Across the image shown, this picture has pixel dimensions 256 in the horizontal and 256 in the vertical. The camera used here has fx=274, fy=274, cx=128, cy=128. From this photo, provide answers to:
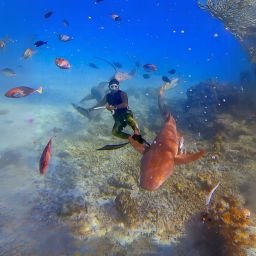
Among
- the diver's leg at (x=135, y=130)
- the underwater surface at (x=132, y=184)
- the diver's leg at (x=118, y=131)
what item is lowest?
the underwater surface at (x=132, y=184)

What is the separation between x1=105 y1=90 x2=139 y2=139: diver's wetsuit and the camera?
4.36m

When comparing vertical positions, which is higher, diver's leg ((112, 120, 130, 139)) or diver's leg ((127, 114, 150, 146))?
diver's leg ((127, 114, 150, 146))

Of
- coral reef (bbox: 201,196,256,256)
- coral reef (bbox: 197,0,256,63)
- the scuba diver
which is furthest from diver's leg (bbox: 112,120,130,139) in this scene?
coral reef (bbox: 197,0,256,63)

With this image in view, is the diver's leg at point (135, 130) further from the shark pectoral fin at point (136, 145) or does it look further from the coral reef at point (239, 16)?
the coral reef at point (239, 16)

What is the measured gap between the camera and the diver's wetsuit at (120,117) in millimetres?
4363

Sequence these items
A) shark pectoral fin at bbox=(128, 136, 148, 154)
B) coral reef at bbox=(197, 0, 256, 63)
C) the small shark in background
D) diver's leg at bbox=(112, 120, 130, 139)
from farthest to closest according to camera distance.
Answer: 1. coral reef at bbox=(197, 0, 256, 63)
2. diver's leg at bbox=(112, 120, 130, 139)
3. shark pectoral fin at bbox=(128, 136, 148, 154)
4. the small shark in background

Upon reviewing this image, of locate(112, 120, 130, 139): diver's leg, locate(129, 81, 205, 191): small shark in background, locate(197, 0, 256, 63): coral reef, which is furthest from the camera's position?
locate(197, 0, 256, 63): coral reef

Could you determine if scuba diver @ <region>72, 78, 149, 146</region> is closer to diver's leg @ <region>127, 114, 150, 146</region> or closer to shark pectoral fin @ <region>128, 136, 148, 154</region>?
diver's leg @ <region>127, 114, 150, 146</region>

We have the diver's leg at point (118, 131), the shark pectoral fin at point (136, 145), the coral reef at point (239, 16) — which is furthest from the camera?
the coral reef at point (239, 16)

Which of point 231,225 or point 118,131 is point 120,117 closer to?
point 118,131

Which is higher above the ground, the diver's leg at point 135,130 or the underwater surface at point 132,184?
the diver's leg at point 135,130

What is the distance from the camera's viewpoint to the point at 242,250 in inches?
169

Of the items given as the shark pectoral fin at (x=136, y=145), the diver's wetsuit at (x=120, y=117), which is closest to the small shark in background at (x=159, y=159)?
the shark pectoral fin at (x=136, y=145)

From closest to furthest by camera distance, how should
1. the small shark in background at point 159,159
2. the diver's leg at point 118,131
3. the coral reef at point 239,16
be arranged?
the small shark in background at point 159,159
the diver's leg at point 118,131
the coral reef at point 239,16
